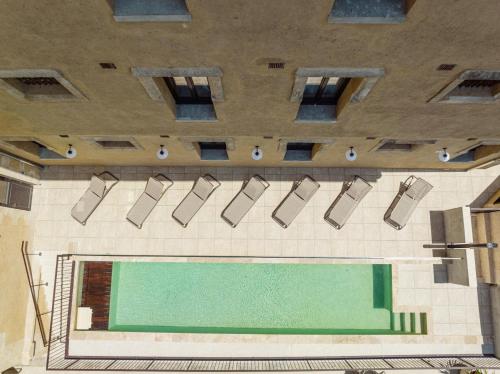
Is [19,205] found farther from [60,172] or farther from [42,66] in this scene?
[42,66]

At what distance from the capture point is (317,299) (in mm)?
14688

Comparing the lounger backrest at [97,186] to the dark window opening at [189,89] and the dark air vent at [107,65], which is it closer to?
the dark window opening at [189,89]

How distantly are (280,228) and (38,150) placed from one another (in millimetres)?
10432

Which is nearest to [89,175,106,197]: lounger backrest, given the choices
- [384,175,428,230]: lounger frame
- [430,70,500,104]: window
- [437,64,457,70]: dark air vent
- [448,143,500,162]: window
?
[384,175,428,230]: lounger frame

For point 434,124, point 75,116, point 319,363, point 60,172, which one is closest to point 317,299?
point 319,363

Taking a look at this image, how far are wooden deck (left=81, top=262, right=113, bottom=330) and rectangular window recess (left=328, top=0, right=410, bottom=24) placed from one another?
13.4 m

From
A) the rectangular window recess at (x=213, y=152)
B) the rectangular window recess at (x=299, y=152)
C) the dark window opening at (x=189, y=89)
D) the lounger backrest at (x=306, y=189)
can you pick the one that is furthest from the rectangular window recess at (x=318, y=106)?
the lounger backrest at (x=306, y=189)

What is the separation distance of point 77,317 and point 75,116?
29.2 ft

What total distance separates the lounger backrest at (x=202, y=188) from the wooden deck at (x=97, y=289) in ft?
15.9

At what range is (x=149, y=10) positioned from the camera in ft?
17.7

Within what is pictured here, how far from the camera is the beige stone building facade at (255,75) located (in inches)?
211

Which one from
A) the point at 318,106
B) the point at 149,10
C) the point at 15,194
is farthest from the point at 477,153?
the point at 15,194

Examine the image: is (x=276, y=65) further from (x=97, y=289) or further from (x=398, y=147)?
(x=97, y=289)

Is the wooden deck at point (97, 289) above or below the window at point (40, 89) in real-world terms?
below
